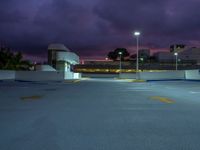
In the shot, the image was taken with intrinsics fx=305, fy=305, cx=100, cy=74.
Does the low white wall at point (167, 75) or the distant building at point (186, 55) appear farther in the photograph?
the distant building at point (186, 55)

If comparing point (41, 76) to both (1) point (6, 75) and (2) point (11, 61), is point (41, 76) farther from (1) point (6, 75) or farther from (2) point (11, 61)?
(2) point (11, 61)

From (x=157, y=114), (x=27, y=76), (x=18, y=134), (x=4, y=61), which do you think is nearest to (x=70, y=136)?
(x=18, y=134)

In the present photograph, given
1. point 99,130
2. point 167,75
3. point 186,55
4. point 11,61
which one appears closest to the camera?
point 99,130

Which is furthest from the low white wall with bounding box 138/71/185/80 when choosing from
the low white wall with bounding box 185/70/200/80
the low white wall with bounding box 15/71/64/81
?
the low white wall with bounding box 15/71/64/81

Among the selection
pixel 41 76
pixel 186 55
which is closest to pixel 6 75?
pixel 41 76

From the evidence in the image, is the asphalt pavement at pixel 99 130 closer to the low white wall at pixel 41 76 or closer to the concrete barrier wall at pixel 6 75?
the low white wall at pixel 41 76

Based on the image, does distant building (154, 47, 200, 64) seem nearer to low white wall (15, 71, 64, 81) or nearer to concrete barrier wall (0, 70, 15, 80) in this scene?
low white wall (15, 71, 64, 81)

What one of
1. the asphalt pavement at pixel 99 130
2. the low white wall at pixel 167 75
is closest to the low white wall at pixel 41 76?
the low white wall at pixel 167 75

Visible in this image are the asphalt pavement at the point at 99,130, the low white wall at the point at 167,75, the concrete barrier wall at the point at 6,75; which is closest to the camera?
the asphalt pavement at the point at 99,130

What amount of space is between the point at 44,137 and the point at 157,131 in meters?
2.44

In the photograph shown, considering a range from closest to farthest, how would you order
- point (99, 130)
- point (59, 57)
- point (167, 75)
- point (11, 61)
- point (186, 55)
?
point (99, 130)
point (167, 75)
point (59, 57)
point (11, 61)
point (186, 55)

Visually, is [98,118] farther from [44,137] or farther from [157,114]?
[44,137]

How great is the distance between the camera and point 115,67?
10756 centimetres

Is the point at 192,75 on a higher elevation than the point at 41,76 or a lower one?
higher
